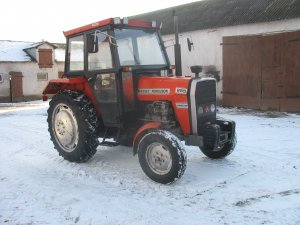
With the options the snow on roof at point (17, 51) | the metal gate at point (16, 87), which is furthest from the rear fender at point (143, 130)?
the snow on roof at point (17, 51)

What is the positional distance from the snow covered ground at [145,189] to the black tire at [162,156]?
16cm

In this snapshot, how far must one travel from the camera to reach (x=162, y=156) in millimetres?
5133

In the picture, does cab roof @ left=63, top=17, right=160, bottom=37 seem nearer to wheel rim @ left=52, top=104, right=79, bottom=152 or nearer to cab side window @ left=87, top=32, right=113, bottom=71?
cab side window @ left=87, top=32, right=113, bottom=71

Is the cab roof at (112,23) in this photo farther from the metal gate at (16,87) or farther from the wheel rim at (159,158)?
the metal gate at (16,87)

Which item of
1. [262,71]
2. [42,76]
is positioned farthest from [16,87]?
[262,71]

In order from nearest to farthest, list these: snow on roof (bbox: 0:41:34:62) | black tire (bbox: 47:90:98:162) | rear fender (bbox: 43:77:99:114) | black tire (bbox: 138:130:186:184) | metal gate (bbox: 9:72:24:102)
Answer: black tire (bbox: 138:130:186:184)
black tire (bbox: 47:90:98:162)
rear fender (bbox: 43:77:99:114)
metal gate (bbox: 9:72:24:102)
snow on roof (bbox: 0:41:34:62)

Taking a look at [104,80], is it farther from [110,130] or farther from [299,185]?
[299,185]

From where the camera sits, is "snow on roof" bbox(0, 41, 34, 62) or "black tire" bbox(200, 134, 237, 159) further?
"snow on roof" bbox(0, 41, 34, 62)

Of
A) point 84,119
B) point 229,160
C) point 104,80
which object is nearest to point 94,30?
point 104,80

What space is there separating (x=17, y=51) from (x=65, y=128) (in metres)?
19.0

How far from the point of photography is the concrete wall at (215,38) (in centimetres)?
1268

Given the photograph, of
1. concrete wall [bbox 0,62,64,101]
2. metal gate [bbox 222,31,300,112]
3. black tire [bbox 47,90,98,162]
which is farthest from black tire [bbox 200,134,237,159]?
Answer: concrete wall [bbox 0,62,64,101]

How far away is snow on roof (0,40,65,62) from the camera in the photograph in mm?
22327

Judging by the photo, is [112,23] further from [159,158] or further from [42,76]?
[42,76]
